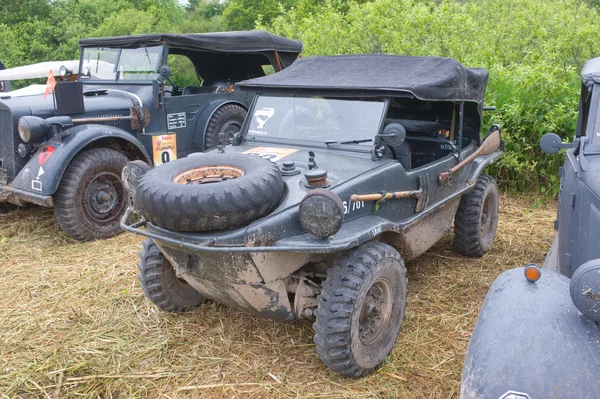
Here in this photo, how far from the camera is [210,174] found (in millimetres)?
3660

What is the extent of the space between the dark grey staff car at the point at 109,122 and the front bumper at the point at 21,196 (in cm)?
1

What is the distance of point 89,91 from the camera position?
7.23m

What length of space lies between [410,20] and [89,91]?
5679mm

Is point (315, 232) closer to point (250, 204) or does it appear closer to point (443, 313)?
point (250, 204)

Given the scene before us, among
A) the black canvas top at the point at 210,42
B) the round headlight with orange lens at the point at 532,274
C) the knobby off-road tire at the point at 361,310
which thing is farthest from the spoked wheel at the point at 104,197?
the round headlight with orange lens at the point at 532,274

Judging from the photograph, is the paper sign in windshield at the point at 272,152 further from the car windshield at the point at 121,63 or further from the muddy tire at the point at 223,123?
the car windshield at the point at 121,63

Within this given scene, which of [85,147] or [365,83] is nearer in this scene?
[365,83]

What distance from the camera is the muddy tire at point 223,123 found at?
7.74m

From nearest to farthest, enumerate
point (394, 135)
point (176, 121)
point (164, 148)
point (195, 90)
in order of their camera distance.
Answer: point (394, 135) < point (164, 148) < point (176, 121) < point (195, 90)

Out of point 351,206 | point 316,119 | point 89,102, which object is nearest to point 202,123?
point 89,102

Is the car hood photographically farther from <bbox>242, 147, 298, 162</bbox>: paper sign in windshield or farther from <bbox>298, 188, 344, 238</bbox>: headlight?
<bbox>298, 188, 344, 238</bbox>: headlight

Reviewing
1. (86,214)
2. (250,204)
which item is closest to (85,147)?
(86,214)

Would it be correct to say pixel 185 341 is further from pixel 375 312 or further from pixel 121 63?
pixel 121 63

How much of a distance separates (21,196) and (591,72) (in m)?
5.54
